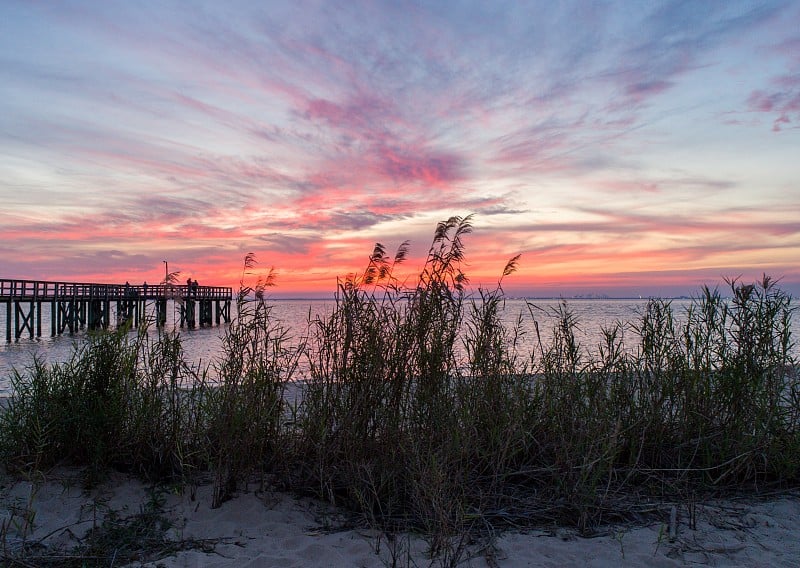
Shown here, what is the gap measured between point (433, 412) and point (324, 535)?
138 centimetres

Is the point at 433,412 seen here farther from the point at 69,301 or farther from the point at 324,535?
the point at 69,301

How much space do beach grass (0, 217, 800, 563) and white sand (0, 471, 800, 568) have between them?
0.23 m

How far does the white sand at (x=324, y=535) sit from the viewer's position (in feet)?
13.7

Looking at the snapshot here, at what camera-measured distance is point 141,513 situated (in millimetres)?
4941

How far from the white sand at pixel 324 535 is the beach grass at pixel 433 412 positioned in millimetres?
229

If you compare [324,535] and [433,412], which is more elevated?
[433,412]

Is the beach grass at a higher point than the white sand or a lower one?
higher

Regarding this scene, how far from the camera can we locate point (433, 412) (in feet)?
16.9

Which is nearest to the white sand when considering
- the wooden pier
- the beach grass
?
the beach grass

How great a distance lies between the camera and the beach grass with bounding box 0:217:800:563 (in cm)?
506

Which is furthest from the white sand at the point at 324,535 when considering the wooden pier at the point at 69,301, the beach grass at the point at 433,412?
the wooden pier at the point at 69,301

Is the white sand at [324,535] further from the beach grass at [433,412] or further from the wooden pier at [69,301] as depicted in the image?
the wooden pier at [69,301]

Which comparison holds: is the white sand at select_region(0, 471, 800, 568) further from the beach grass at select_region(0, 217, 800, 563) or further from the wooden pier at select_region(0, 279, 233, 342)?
the wooden pier at select_region(0, 279, 233, 342)

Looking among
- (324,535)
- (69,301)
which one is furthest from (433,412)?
(69,301)
